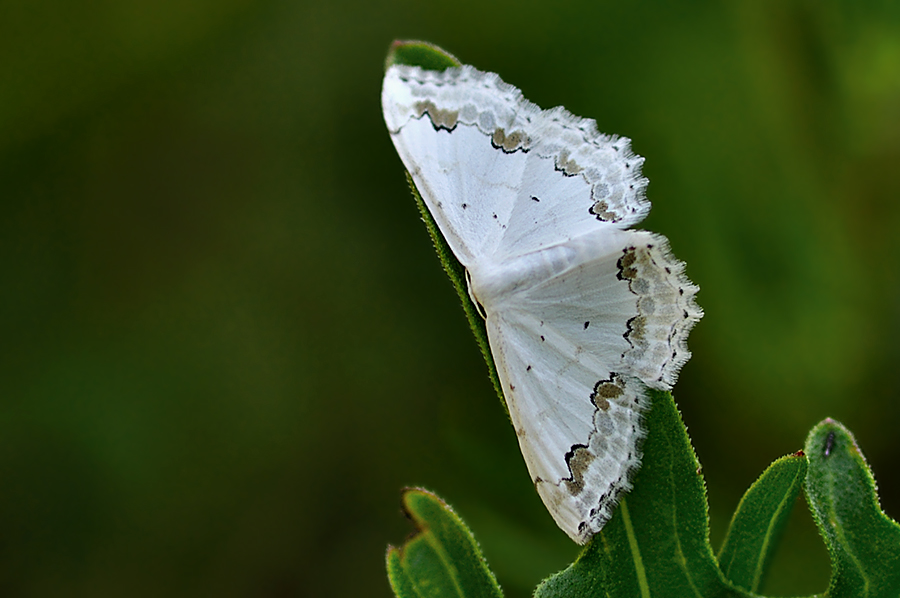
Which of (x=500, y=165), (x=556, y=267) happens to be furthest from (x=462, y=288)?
(x=500, y=165)

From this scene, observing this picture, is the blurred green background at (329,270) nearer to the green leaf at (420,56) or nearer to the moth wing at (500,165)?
the moth wing at (500,165)

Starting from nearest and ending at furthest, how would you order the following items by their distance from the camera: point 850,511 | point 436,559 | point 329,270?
point 850,511 < point 436,559 < point 329,270

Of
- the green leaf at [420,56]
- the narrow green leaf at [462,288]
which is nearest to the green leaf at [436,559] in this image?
the narrow green leaf at [462,288]

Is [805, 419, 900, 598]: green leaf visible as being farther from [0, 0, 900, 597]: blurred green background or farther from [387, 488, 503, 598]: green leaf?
[0, 0, 900, 597]: blurred green background

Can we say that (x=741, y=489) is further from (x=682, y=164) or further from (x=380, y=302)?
(x=380, y=302)

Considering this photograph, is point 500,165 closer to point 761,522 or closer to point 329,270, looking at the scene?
point 761,522

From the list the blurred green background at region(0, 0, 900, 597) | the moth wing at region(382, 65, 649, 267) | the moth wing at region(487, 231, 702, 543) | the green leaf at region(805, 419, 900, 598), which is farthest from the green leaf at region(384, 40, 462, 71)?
the blurred green background at region(0, 0, 900, 597)
